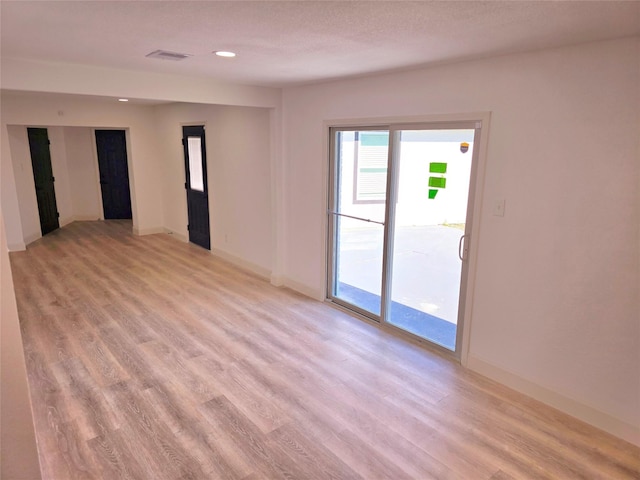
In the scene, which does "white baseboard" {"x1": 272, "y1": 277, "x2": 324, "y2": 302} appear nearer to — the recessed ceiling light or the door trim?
the door trim

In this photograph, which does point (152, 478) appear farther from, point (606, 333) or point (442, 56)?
point (442, 56)

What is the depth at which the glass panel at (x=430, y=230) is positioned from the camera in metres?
3.47

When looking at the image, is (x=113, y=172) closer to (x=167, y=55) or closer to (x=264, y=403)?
(x=167, y=55)

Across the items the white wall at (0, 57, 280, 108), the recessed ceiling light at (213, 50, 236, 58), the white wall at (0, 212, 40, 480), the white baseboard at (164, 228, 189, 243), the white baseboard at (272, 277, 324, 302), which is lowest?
the white baseboard at (272, 277, 324, 302)

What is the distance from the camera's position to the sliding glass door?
350cm

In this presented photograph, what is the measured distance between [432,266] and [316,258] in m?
1.52

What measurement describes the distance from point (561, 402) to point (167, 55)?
12.4 ft

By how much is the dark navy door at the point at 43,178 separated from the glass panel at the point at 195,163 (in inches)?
123

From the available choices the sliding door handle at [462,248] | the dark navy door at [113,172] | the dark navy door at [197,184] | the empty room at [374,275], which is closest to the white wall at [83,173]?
the dark navy door at [113,172]

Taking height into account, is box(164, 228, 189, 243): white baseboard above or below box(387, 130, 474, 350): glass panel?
below

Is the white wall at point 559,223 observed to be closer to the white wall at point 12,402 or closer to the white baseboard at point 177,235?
the white wall at point 12,402

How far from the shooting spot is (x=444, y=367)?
11.5 feet

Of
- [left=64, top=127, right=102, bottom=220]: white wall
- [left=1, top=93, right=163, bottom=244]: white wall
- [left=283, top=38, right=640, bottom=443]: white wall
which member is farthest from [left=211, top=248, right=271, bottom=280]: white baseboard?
[left=64, top=127, right=102, bottom=220]: white wall

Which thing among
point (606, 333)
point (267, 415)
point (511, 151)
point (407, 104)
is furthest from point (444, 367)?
point (407, 104)
